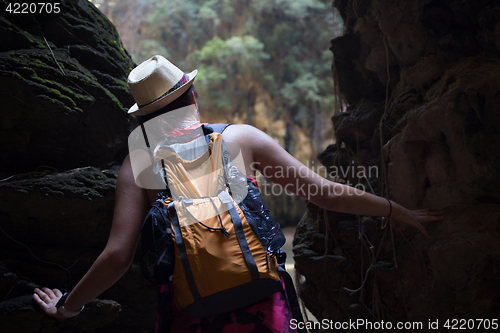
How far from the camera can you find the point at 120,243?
3.34 feet

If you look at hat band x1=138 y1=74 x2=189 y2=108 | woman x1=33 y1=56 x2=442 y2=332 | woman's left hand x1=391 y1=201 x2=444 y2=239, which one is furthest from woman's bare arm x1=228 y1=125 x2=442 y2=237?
hat band x1=138 y1=74 x2=189 y2=108

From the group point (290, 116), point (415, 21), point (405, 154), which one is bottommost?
point (290, 116)

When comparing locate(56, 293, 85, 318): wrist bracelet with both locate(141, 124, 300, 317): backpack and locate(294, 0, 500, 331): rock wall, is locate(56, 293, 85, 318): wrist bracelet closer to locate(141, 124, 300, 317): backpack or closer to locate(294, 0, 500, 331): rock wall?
locate(141, 124, 300, 317): backpack

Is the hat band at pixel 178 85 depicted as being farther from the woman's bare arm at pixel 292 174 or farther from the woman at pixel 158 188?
the woman's bare arm at pixel 292 174

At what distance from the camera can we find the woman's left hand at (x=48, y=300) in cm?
124

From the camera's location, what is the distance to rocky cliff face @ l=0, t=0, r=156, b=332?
1.42 m

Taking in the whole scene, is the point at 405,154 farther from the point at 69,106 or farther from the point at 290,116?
the point at 290,116

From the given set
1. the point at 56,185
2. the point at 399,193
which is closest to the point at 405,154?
the point at 399,193

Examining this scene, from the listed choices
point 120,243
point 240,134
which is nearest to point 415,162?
point 240,134

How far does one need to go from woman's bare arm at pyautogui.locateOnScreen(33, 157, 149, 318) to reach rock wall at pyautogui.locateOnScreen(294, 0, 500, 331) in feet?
3.69

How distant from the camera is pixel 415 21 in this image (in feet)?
5.32

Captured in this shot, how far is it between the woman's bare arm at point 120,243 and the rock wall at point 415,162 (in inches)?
44.2

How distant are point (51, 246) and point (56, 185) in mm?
321

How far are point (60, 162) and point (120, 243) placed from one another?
Result: 2.97 ft
